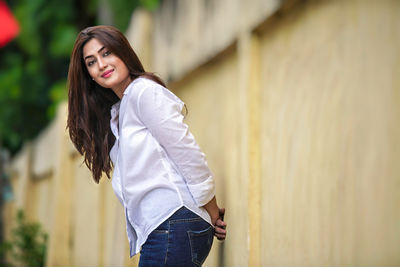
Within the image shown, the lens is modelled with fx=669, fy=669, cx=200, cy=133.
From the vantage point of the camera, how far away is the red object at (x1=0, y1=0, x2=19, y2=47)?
1181 centimetres

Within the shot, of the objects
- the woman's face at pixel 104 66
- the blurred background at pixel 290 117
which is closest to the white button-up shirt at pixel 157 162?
the woman's face at pixel 104 66

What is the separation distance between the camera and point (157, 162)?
2.61 meters

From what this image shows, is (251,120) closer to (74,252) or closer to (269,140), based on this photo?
(269,140)

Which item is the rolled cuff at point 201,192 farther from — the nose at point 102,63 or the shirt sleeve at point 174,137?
the nose at point 102,63

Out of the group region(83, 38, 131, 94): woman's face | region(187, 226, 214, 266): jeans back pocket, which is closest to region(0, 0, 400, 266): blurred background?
region(83, 38, 131, 94): woman's face

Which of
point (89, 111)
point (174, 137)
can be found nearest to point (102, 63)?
point (89, 111)

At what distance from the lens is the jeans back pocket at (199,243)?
250 cm

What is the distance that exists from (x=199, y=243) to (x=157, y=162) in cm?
35

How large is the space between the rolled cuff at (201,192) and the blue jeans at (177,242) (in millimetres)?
64

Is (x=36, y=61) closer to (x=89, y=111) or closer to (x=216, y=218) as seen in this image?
(x=89, y=111)

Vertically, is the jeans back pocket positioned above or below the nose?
below

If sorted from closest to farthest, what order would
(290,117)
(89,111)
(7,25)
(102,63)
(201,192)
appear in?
1. (201,192)
2. (102,63)
3. (89,111)
4. (290,117)
5. (7,25)

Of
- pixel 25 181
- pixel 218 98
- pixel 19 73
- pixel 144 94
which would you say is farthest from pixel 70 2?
pixel 144 94

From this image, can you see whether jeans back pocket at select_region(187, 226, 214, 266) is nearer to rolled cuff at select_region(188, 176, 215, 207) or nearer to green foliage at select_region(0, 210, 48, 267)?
rolled cuff at select_region(188, 176, 215, 207)
